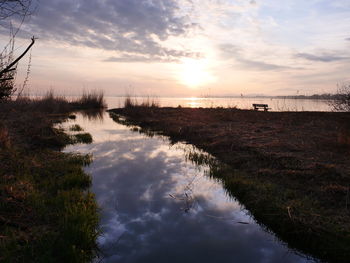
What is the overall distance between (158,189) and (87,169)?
296 centimetres

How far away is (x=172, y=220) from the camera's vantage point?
5.14 meters

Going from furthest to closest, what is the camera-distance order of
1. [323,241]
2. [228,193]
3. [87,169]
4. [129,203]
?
[87,169] → [228,193] → [129,203] → [323,241]

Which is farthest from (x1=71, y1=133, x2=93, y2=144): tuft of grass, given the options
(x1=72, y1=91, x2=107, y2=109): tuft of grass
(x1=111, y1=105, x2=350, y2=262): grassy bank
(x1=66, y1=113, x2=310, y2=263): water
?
(x1=72, y1=91, x2=107, y2=109): tuft of grass

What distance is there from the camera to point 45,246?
364cm

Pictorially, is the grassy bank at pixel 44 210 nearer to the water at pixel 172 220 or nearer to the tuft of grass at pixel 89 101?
the water at pixel 172 220

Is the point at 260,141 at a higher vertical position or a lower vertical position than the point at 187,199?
higher

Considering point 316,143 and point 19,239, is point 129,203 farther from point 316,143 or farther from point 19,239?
point 316,143

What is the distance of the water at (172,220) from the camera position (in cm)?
409

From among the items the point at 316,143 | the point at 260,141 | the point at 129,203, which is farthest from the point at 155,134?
the point at 129,203

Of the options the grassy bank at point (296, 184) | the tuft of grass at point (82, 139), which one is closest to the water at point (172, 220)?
the grassy bank at point (296, 184)

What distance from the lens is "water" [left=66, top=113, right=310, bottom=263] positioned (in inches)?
161

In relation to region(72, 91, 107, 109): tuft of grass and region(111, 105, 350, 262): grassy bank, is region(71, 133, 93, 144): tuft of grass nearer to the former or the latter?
region(111, 105, 350, 262): grassy bank

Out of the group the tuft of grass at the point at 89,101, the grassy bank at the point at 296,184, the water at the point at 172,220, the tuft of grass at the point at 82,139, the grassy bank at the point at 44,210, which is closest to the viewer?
the grassy bank at the point at 44,210

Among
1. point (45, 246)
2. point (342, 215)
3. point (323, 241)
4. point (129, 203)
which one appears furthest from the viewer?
point (129, 203)
